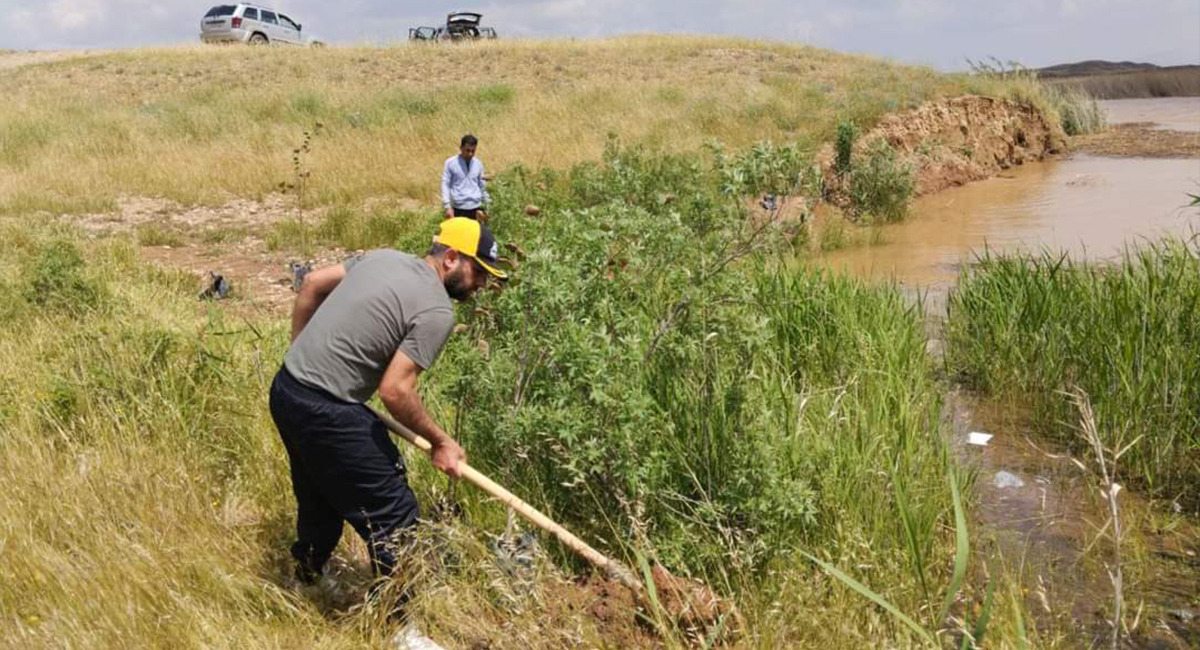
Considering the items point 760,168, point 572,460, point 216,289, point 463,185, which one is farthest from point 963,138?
point 572,460

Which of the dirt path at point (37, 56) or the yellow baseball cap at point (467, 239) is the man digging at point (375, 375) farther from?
the dirt path at point (37, 56)

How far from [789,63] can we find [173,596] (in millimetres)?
24797

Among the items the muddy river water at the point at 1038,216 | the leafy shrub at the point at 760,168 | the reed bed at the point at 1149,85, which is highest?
the reed bed at the point at 1149,85

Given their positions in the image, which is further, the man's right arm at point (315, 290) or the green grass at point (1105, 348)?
the green grass at point (1105, 348)

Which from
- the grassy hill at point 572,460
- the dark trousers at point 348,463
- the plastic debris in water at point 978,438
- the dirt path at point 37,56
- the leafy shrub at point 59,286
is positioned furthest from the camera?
the dirt path at point 37,56

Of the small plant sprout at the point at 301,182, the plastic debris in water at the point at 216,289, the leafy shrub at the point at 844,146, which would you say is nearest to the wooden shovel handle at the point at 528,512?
the plastic debris in water at the point at 216,289

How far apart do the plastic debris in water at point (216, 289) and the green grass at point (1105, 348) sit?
5818 millimetres

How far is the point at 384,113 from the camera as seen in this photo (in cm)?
1822

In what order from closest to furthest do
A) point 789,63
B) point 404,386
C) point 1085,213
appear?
point 404,386 < point 1085,213 < point 789,63

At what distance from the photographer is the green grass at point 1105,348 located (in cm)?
495

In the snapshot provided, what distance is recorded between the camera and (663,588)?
3395 mm

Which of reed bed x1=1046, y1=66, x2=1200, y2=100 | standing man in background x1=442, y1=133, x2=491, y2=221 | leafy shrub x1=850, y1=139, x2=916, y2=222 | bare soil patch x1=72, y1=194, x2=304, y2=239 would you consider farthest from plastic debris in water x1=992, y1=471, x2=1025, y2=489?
reed bed x1=1046, y1=66, x2=1200, y2=100

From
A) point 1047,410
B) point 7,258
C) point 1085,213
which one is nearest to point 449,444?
point 1047,410

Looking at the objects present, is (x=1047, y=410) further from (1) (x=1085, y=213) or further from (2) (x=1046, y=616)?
(1) (x=1085, y=213)
